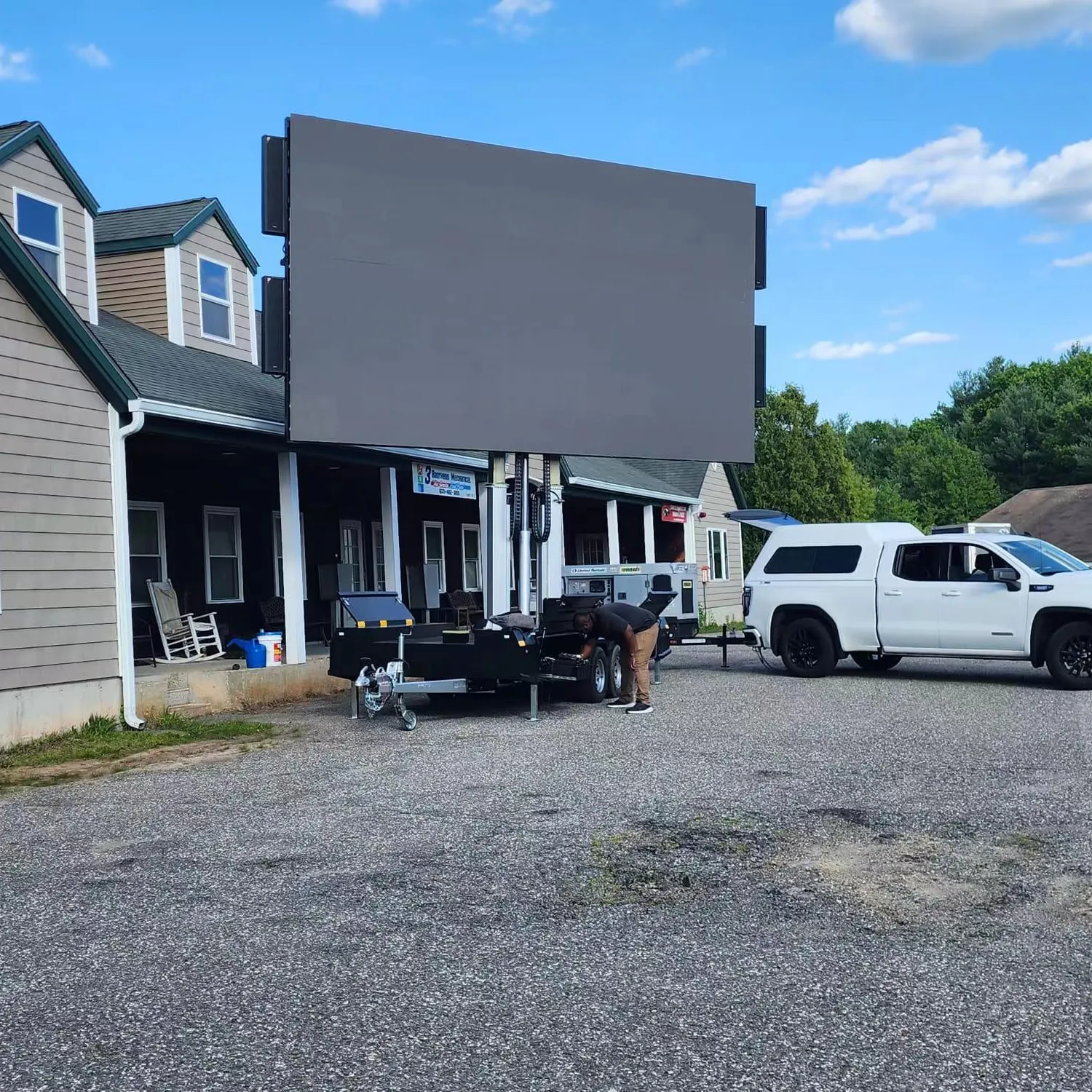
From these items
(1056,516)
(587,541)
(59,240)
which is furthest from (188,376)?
(1056,516)

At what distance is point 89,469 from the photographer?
1259 cm

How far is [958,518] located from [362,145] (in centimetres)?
4944

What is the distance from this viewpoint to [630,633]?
13.9 m

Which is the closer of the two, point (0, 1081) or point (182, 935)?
point (0, 1081)

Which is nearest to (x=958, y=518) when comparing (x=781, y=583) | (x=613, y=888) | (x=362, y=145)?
(x=781, y=583)

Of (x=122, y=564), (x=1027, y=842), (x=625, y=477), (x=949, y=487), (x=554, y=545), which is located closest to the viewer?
(x=1027, y=842)

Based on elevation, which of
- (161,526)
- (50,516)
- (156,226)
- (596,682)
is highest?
(156,226)

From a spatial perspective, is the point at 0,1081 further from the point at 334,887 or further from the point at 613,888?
the point at 613,888

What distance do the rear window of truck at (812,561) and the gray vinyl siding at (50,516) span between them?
9.23 meters

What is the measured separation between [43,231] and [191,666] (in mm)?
5732

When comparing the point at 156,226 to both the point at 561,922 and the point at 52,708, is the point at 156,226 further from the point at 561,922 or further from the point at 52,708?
the point at 561,922

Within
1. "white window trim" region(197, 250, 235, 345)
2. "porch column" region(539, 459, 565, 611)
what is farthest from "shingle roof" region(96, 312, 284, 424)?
"porch column" region(539, 459, 565, 611)

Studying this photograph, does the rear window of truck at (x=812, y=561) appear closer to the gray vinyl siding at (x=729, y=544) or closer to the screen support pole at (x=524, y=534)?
the screen support pole at (x=524, y=534)

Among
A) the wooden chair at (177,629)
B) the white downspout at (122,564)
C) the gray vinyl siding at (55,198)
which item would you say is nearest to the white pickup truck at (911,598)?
the wooden chair at (177,629)
